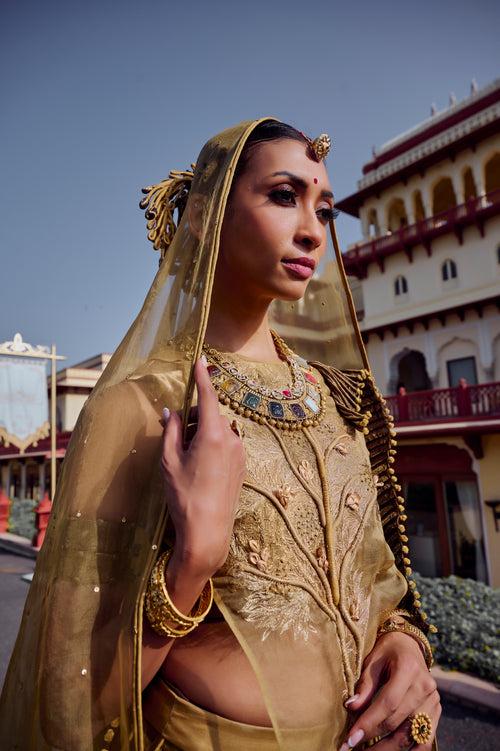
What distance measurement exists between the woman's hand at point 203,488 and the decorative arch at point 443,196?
14.7 m

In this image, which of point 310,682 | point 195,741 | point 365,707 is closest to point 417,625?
point 365,707

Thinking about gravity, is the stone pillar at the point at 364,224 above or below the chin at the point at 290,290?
above

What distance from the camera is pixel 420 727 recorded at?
44.5 inches

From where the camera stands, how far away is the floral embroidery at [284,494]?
1193mm

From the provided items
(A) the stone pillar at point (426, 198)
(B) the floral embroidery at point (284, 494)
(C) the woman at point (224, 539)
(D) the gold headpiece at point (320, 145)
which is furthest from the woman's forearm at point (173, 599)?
(A) the stone pillar at point (426, 198)

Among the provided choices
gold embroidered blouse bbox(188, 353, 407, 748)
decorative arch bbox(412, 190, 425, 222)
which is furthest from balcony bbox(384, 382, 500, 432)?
gold embroidered blouse bbox(188, 353, 407, 748)

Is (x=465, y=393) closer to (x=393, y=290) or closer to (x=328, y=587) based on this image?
(x=393, y=290)

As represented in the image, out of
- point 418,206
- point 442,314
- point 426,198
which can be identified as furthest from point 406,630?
point 418,206

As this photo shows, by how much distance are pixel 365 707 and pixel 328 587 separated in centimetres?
28

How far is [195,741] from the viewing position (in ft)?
3.37

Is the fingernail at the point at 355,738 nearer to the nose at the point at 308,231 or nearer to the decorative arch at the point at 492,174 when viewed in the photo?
the nose at the point at 308,231

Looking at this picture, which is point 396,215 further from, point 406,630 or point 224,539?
point 224,539

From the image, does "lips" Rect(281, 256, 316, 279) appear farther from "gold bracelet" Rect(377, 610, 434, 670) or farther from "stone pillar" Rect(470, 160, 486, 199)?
"stone pillar" Rect(470, 160, 486, 199)

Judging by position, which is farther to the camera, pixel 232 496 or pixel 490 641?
pixel 490 641
